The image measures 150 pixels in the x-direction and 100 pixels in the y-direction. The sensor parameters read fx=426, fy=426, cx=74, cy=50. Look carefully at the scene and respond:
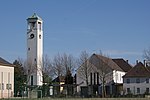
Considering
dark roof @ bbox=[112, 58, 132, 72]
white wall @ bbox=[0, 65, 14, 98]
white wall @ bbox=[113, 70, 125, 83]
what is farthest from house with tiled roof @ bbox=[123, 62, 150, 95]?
white wall @ bbox=[0, 65, 14, 98]

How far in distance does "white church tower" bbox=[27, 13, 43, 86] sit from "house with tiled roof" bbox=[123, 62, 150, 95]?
23.2 meters

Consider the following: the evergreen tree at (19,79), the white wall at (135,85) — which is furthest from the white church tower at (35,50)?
the white wall at (135,85)

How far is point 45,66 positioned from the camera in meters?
103

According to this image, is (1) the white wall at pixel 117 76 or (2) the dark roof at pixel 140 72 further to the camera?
(1) the white wall at pixel 117 76

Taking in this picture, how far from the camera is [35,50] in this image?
388ft

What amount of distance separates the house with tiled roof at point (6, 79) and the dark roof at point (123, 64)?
3764 centimetres

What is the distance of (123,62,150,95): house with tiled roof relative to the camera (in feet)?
326

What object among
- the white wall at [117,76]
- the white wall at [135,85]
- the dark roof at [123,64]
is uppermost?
the dark roof at [123,64]

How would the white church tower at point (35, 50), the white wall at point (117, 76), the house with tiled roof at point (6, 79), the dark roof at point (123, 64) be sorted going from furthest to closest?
1. the dark roof at point (123, 64)
2. the white church tower at point (35, 50)
3. the white wall at point (117, 76)
4. the house with tiled roof at point (6, 79)

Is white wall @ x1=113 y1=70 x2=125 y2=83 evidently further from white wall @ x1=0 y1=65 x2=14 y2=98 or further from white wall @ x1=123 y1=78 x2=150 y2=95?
white wall @ x1=0 y1=65 x2=14 y2=98

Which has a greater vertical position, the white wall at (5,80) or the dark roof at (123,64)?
the dark roof at (123,64)

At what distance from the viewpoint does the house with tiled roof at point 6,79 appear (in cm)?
8844

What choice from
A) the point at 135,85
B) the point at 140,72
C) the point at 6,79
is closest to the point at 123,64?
the point at 140,72

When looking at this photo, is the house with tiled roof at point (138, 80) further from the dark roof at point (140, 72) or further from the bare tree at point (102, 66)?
the bare tree at point (102, 66)
